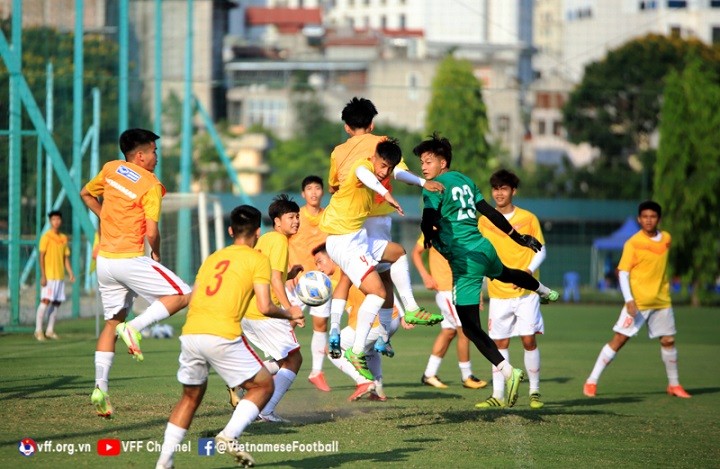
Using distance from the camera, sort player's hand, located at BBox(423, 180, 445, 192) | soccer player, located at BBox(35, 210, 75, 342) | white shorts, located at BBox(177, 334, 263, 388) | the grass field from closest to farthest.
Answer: white shorts, located at BBox(177, 334, 263, 388)
the grass field
player's hand, located at BBox(423, 180, 445, 192)
soccer player, located at BBox(35, 210, 75, 342)

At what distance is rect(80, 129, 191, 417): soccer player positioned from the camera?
458 inches

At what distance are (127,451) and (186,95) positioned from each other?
2437cm

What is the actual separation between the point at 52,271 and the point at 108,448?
13665 mm

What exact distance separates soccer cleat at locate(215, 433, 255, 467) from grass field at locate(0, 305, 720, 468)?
2.16 feet

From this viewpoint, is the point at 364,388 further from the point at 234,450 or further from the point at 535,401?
the point at 234,450

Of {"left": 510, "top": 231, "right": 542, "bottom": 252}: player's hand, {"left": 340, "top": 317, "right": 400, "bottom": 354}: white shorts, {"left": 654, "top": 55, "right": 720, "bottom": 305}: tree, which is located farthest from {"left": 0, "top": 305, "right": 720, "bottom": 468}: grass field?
{"left": 654, "top": 55, "right": 720, "bottom": 305}: tree

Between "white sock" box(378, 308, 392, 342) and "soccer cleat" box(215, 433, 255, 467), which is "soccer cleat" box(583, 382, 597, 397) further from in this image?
"soccer cleat" box(215, 433, 255, 467)

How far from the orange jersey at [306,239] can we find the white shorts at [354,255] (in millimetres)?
3000

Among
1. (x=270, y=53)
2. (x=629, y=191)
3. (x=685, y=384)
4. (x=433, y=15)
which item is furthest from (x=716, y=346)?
(x=433, y=15)

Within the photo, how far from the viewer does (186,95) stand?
3319cm

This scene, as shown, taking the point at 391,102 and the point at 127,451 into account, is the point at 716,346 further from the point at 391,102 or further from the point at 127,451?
the point at 391,102

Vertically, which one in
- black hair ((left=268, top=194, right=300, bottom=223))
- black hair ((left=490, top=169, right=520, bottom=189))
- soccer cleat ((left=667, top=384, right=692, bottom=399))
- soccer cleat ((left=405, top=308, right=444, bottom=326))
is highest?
black hair ((left=490, top=169, right=520, bottom=189))

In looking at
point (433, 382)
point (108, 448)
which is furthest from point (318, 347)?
point (108, 448)

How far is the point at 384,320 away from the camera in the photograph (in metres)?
13.0
